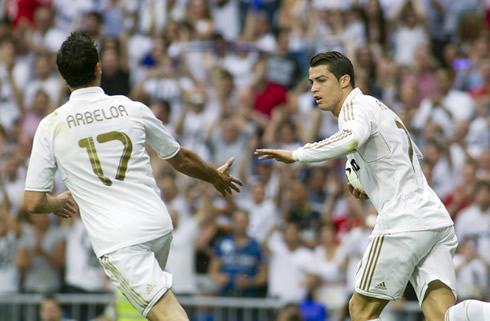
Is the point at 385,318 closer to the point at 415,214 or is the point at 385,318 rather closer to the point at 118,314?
the point at 118,314

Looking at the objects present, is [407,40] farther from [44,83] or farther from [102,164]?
[102,164]

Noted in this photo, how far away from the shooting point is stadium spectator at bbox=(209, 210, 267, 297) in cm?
1295

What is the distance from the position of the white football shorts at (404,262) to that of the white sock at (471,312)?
295mm

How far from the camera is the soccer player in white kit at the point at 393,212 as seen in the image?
7609mm

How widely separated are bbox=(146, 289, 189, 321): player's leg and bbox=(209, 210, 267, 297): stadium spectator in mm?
5912

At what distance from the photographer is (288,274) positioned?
12914 mm

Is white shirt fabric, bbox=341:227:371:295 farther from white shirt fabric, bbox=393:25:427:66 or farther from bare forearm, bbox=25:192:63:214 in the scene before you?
bare forearm, bbox=25:192:63:214

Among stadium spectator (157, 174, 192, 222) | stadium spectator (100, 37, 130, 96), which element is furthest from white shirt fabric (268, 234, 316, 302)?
stadium spectator (100, 37, 130, 96)

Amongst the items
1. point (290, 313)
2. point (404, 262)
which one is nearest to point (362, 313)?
point (404, 262)

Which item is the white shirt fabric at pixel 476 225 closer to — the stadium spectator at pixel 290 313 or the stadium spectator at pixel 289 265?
the stadium spectator at pixel 289 265

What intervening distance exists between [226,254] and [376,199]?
5.47m

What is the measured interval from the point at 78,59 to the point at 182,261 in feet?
19.0

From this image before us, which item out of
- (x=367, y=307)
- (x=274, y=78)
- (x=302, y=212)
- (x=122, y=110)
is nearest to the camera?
(x=122, y=110)

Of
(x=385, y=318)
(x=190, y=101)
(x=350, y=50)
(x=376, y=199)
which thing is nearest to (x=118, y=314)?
(x=385, y=318)
